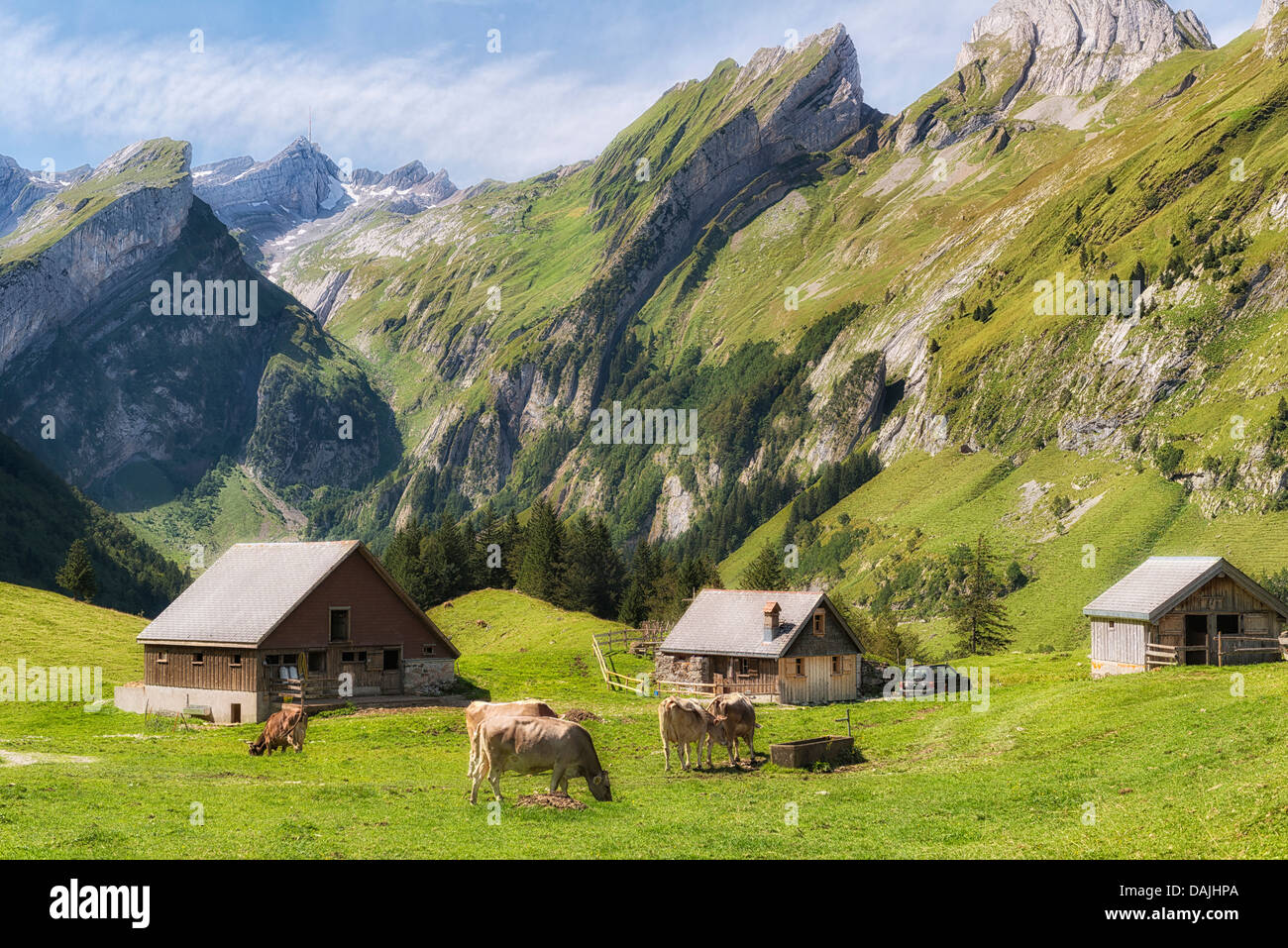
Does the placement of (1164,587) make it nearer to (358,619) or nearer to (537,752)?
(358,619)

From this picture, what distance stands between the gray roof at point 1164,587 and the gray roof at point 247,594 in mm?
50916

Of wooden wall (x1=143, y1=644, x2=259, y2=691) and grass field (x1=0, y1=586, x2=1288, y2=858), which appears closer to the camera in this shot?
grass field (x1=0, y1=586, x2=1288, y2=858)

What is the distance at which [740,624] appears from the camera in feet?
258

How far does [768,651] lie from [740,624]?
4242mm

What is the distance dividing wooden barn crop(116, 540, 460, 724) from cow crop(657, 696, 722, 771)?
27.7 m

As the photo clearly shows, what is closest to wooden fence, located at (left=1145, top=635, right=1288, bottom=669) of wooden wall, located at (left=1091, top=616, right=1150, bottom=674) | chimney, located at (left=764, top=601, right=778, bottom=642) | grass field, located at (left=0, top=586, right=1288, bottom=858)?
wooden wall, located at (left=1091, top=616, right=1150, bottom=674)

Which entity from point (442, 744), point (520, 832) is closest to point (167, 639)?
point (442, 744)

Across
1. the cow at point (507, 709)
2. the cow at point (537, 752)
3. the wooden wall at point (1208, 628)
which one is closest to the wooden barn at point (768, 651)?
the wooden wall at point (1208, 628)

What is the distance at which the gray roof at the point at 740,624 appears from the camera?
2977 inches

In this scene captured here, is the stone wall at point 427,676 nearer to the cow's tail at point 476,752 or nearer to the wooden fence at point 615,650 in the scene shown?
the wooden fence at point 615,650

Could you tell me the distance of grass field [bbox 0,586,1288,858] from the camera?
22094 millimetres

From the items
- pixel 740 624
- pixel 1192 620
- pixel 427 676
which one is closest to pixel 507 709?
pixel 427 676

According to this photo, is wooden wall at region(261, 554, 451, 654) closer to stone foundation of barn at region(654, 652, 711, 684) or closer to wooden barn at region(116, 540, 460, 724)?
wooden barn at region(116, 540, 460, 724)
